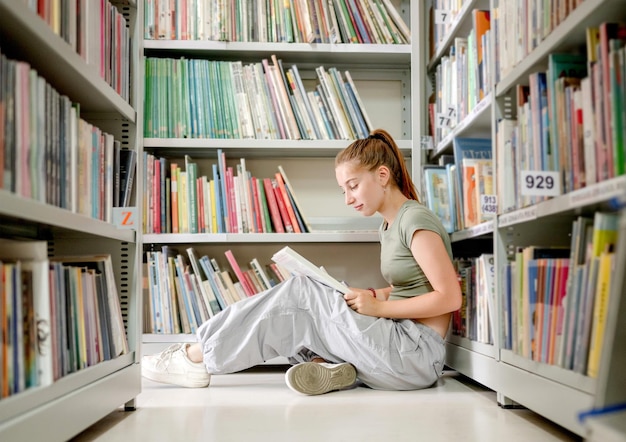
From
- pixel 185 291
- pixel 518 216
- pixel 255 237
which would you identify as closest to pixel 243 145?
pixel 255 237

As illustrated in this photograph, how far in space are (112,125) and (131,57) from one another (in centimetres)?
23

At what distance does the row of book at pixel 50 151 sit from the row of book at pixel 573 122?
3.46 ft

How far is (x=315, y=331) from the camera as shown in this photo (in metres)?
2.21

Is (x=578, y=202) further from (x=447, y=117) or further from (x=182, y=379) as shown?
(x=182, y=379)

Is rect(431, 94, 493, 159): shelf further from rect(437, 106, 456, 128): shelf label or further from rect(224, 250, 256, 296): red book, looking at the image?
rect(224, 250, 256, 296): red book

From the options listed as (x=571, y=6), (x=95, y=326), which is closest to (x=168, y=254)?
(x=95, y=326)

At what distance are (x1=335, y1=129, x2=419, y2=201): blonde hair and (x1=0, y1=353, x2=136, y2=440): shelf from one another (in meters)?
1.01

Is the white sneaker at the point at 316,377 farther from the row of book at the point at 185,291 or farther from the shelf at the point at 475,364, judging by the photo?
the row of book at the point at 185,291

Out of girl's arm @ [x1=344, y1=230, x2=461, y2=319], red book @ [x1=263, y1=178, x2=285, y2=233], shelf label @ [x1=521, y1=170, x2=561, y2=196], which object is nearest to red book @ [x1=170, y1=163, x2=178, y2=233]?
red book @ [x1=263, y1=178, x2=285, y2=233]

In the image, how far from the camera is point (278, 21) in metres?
2.86

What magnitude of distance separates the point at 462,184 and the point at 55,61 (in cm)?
146

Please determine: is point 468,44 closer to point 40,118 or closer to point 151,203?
point 151,203

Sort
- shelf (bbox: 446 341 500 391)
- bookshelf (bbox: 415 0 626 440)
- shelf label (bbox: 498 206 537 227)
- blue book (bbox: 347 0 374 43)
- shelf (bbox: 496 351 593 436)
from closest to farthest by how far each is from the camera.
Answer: bookshelf (bbox: 415 0 626 440) → shelf (bbox: 496 351 593 436) → shelf label (bbox: 498 206 537 227) → shelf (bbox: 446 341 500 391) → blue book (bbox: 347 0 374 43)

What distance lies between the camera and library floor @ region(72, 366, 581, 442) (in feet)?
4.98
